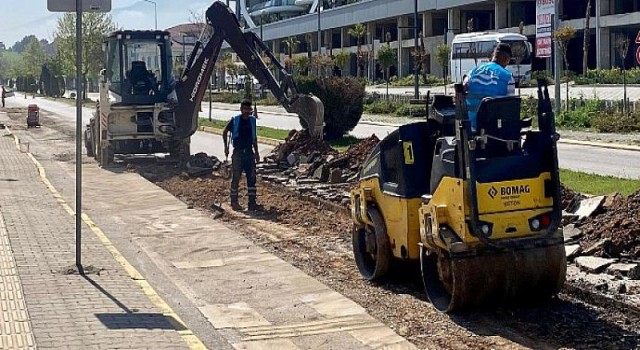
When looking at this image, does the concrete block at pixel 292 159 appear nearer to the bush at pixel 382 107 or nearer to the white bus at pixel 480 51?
the bush at pixel 382 107

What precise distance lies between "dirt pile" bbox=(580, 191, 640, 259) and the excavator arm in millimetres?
11679

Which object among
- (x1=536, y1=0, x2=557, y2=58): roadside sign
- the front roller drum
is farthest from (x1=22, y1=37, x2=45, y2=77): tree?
the front roller drum

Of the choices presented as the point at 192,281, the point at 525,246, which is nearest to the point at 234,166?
the point at 192,281

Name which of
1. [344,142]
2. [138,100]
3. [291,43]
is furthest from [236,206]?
[291,43]

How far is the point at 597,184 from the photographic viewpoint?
53.9 feet

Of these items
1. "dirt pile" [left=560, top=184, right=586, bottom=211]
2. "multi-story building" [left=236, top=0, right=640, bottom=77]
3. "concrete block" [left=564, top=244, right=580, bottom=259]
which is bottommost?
Result: "concrete block" [left=564, top=244, right=580, bottom=259]

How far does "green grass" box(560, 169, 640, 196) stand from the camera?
1522 centimetres

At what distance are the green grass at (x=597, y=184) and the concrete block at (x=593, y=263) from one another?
14.1 ft

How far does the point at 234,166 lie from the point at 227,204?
0.80 m

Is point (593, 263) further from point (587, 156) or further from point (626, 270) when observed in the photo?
point (587, 156)

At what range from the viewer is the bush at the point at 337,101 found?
30.5 metres

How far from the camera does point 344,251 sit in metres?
12.4

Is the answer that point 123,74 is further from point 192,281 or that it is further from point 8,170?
point 192,281

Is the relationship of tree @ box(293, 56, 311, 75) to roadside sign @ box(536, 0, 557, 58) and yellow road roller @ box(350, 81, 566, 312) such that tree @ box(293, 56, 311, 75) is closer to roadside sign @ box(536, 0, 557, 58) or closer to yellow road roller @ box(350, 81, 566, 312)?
roadside sign @ box(536, 0, 557, 58)
